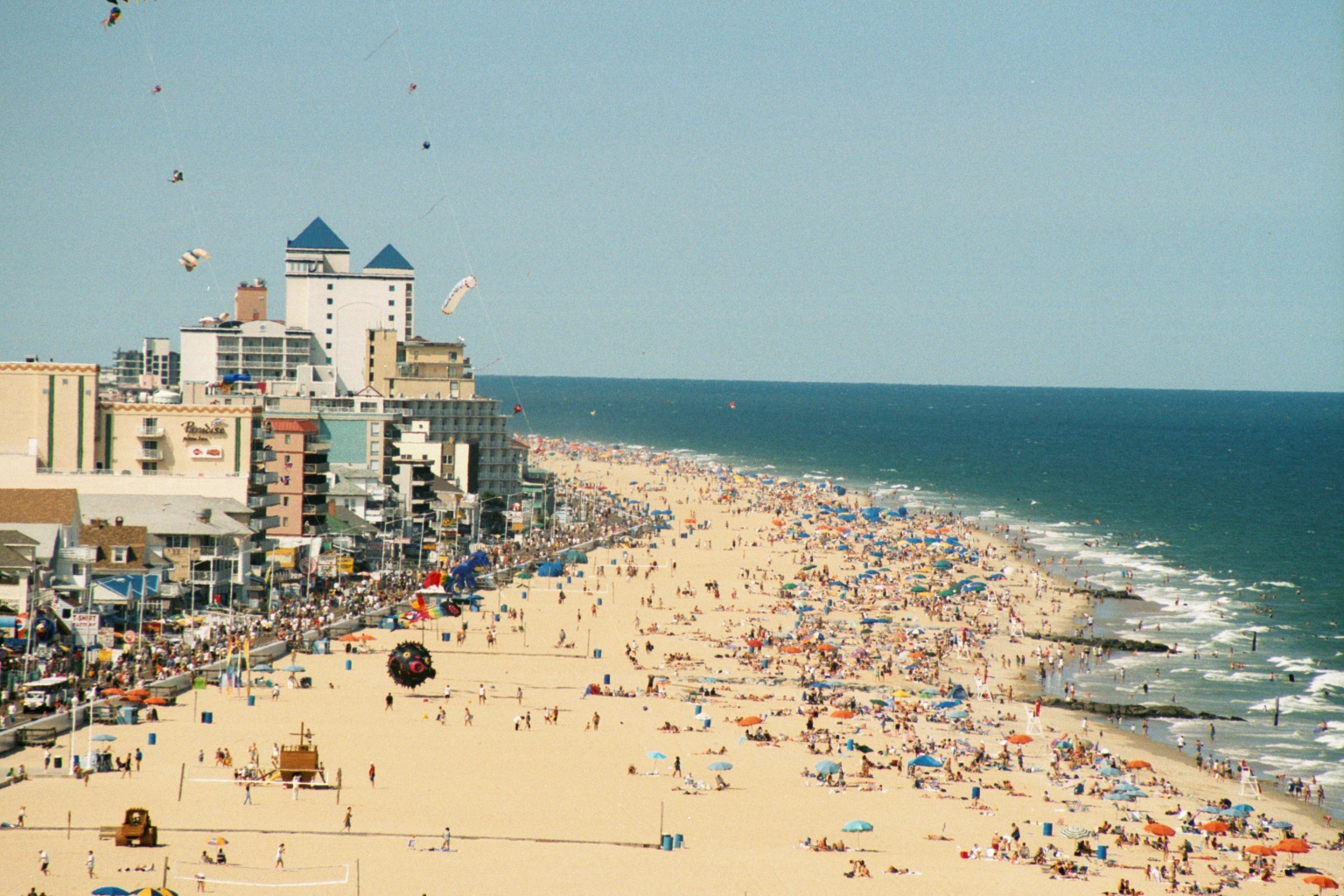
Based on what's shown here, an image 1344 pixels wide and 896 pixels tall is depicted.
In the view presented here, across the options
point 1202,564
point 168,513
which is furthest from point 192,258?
point 1202,564

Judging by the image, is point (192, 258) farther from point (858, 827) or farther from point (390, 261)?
point (390, 261)

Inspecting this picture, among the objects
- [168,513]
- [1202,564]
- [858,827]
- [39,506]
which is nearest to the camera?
[858,827]

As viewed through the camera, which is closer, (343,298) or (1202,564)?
(1202,564)

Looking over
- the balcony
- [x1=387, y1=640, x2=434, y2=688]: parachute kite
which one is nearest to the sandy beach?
[x1=387, y1=640, x2=434, y2=688]: parachute kite

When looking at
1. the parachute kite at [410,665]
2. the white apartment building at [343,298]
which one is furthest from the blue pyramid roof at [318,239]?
the parachute kite at [410,665]

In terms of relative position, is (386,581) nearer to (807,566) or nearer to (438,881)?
(807,566)

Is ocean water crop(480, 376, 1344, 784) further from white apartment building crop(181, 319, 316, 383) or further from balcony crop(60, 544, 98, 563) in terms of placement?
white apartment building crop(181, 319, 316, 383)

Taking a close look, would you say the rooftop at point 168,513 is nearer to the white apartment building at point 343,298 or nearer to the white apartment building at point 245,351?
the white apartment building at point 245,351
